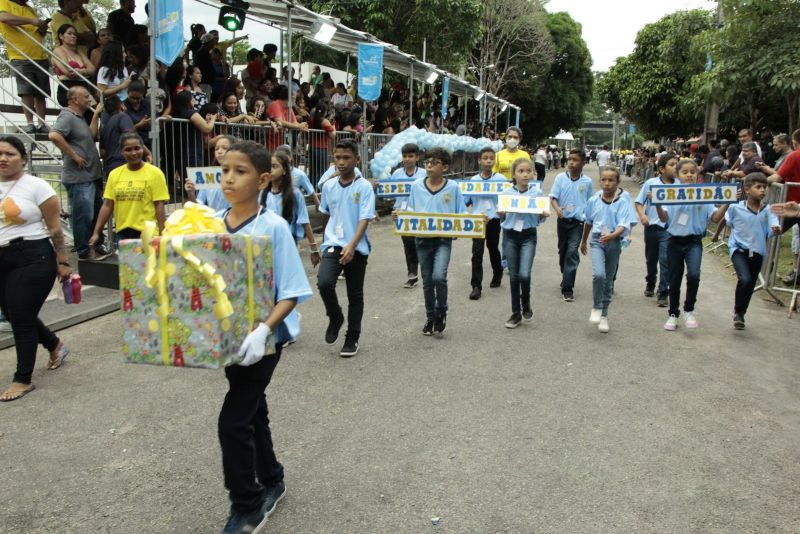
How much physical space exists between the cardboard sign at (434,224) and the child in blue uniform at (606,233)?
1.37 meters

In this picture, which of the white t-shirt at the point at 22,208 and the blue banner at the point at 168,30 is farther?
the blue banner at the point at 168,30

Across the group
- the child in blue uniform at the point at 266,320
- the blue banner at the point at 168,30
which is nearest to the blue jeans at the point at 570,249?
the blue banner at the point at 168,30

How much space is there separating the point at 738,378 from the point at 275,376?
383 centimetres

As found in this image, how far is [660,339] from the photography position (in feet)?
22.1

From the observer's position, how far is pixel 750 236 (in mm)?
7059

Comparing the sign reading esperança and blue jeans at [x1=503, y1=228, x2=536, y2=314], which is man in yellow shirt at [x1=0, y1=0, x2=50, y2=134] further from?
blue jeans at [x1=503, y1=228, x2=536, y2=314]

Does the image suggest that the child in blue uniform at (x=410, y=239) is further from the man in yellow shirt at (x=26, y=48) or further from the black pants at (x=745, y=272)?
the man in yellow shirt at (x=26, y=48)

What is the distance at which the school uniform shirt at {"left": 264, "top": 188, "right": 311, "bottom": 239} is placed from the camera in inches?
236

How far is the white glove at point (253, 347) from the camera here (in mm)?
2637

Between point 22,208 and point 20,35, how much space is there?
238 inches

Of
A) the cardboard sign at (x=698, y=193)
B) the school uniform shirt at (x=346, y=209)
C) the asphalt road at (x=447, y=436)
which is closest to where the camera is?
the asphalt road at (x=447, y=436)

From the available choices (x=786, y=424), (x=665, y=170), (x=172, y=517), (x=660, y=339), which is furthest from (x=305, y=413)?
(x=665, y=170)

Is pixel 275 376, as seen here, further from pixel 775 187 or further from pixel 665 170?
pixel 775 187

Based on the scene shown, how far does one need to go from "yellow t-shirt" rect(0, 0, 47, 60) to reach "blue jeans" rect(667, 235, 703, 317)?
29.3 ft
